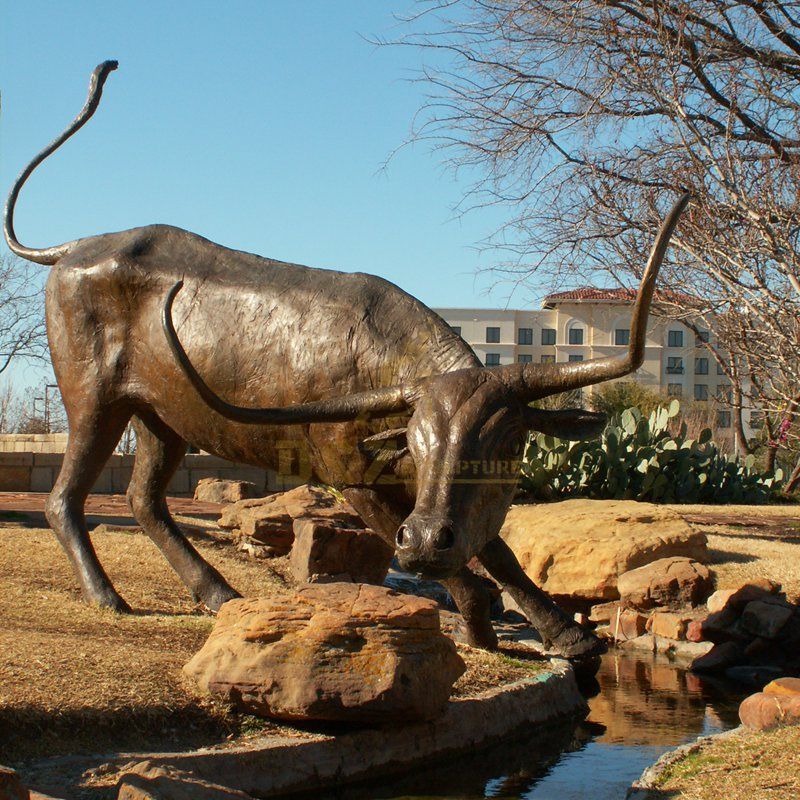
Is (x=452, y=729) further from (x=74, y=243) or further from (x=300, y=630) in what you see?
(x=74, y=243)

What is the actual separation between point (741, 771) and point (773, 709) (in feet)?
2.40

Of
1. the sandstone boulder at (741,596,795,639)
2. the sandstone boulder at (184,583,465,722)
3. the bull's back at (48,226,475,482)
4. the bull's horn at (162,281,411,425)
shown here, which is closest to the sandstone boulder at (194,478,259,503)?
the bull's back at (48,226,475,482)

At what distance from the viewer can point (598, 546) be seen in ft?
25.8

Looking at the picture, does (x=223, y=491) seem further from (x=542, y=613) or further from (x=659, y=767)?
(x=659, y=767)

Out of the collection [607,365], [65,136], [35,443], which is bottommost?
[35,443]

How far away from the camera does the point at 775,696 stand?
4.23 meters

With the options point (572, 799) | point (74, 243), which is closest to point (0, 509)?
point (74, 243)

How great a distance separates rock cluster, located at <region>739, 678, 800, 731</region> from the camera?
13.4 feet

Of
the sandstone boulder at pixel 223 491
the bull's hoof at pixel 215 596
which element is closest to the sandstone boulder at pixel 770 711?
the bull's hoof at pixel 215 596

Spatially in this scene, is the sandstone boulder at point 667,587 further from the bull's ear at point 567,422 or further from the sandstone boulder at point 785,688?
the bull's ear at point 567,422

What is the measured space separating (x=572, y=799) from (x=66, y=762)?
1.76 metres

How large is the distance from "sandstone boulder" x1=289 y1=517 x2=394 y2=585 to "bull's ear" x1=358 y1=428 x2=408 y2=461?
2.60m

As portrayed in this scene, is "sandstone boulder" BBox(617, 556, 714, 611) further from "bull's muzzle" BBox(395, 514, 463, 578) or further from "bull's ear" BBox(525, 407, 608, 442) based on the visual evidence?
"bull's muzzle" BBox(395, 514, 463, 578)

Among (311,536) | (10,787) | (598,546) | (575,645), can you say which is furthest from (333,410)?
(598,546)
